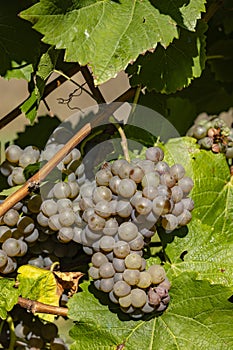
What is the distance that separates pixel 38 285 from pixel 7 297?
0.07 metres

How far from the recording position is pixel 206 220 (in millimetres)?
1254

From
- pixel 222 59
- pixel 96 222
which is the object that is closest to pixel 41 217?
pixel 96 222

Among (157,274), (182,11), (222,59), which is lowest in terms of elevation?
(222,59)

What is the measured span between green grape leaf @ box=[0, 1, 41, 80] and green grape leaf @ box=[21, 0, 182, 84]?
0.60ft

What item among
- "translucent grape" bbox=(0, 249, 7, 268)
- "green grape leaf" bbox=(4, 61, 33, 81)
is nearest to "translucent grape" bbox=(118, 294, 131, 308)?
"translucent grape" bbox=(0, 249, 7, 268)

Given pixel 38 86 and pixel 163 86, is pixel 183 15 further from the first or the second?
pixel 38 86

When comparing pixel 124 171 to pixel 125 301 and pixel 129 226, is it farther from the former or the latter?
pixel 125 301

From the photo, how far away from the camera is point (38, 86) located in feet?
3.56

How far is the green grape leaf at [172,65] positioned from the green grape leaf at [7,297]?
0.39m

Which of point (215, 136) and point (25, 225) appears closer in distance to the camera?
point (25, 225)

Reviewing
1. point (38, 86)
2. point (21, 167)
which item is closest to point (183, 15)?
point (38, 86)

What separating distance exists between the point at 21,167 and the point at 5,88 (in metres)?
4.21

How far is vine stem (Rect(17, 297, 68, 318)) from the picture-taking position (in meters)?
1.09

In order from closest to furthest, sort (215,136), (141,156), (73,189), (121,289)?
(121,289) < (73,189) < (141,156) < (215,136)
